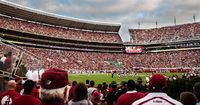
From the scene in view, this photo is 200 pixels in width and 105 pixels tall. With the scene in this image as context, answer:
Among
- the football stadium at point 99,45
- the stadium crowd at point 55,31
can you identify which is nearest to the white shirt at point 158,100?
the football stadium at point 99,45

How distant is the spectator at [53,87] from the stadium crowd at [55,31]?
6890cm

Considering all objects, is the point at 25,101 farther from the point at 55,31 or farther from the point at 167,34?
the point at 167,34

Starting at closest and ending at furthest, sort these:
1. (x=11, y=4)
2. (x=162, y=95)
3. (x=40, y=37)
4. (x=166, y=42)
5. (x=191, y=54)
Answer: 1. (x=162, y=95)
2. (x=11, y=4)
3. (x=40, y=37)
4. (x=191, y=54)
5. (x=166, y=42)

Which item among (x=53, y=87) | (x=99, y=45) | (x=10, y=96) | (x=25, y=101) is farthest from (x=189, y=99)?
(x=99, y=45)

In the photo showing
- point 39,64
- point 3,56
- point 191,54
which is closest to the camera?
point 3,56

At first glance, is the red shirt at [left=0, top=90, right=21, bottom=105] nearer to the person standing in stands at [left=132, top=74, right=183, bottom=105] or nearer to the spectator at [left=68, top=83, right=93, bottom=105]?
the spectator at [left=68, top=83, right=93, bottom=105]

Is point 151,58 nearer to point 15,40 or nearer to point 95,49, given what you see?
point 95,49

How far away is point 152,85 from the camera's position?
415 centimetres

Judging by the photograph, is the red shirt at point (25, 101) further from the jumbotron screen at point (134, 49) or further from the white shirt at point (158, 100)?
the jumbotron screen at point (134, 49)

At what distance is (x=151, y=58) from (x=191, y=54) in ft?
38.5

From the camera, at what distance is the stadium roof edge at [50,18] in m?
73.9

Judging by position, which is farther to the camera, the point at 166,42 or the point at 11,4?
the point at 166,42

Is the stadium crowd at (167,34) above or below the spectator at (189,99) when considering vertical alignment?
above

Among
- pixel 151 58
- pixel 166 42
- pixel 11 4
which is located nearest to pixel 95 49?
pixel 151 58
